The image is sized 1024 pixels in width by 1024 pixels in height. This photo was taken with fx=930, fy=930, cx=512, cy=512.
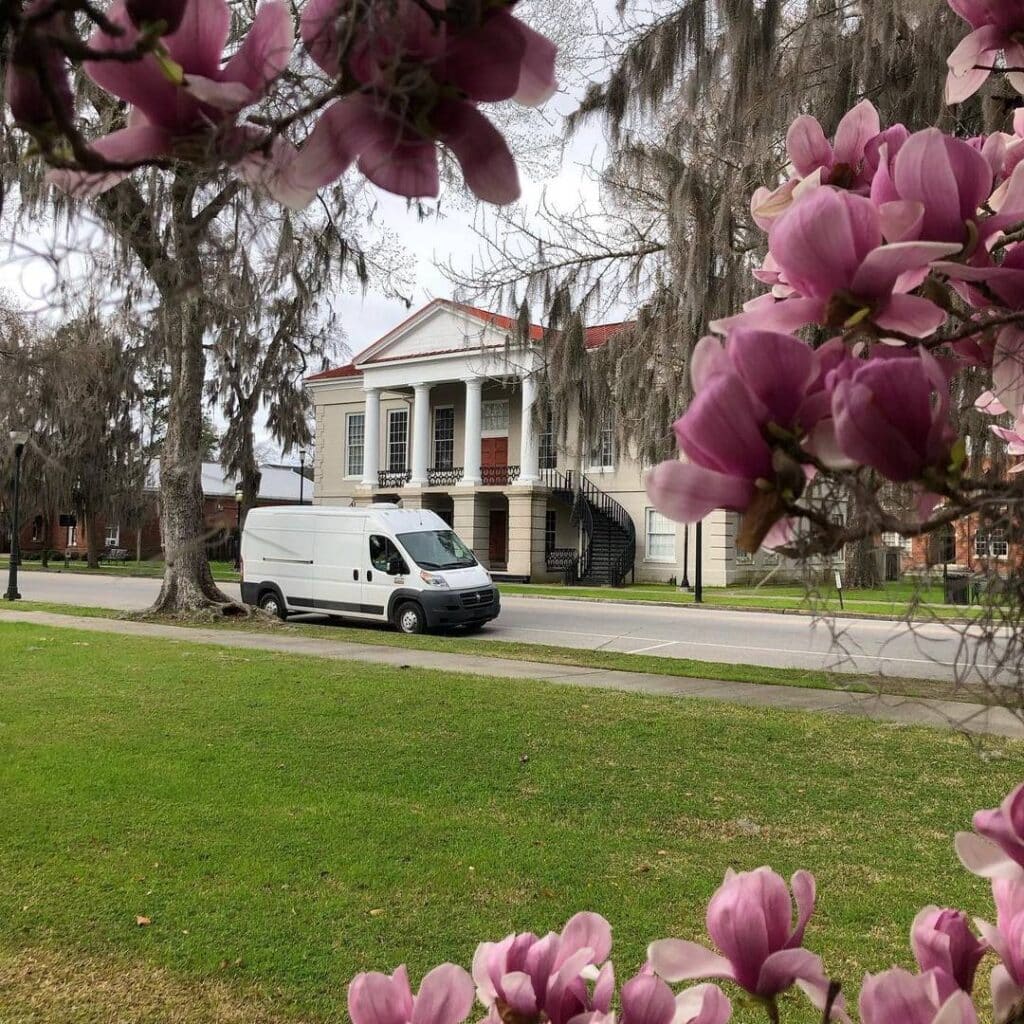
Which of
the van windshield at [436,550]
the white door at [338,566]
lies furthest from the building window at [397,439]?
the van windshield at [436,550]

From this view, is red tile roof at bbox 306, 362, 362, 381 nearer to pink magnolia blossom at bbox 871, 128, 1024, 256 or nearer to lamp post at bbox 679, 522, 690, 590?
lamp post at bbox 679, 522, 690, 590

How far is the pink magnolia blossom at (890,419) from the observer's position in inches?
25.1

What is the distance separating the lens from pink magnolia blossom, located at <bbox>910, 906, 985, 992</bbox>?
3.07 ft

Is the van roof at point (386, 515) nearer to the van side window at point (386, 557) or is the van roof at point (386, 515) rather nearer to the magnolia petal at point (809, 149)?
the van side window at point (386, 557)

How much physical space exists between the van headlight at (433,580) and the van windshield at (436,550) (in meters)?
0.22

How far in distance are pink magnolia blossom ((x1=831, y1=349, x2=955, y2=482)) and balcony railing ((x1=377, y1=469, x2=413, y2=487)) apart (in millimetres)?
33804

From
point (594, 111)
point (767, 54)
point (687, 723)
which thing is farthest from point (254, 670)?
point (767, 54)

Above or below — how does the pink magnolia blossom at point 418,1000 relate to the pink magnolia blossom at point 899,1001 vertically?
below

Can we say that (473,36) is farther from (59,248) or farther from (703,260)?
(703,260)

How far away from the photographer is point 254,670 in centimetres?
984

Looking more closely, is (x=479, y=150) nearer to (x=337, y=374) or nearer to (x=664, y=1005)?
(x=664, y=1005)

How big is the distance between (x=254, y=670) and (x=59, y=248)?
955cm

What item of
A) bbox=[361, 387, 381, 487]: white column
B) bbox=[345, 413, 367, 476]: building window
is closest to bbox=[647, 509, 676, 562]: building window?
bbox=[361, 387, 381, 487]: white column

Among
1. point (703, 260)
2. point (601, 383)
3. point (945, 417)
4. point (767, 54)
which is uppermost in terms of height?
point (767, 54)
